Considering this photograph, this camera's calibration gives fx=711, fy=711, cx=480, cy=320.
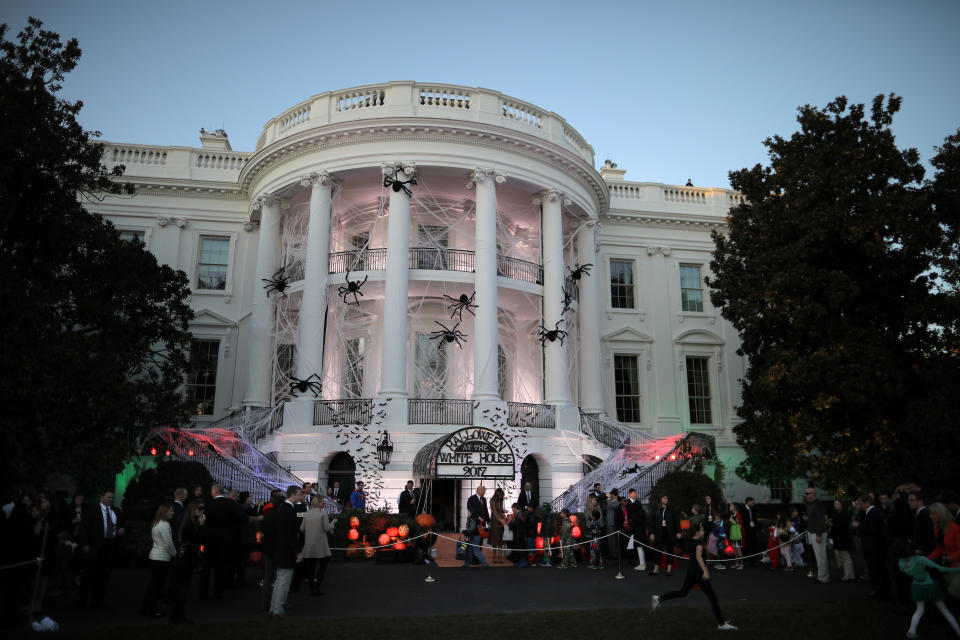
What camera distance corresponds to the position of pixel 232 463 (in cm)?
1661

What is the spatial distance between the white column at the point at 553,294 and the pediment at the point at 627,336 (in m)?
5.14

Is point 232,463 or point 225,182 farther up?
point 225,182

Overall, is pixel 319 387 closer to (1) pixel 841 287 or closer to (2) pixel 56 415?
(2) pixel 56 415

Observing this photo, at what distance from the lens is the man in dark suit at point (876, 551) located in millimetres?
9750

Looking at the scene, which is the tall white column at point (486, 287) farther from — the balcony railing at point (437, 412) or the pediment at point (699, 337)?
the pediment at point (699, 337)

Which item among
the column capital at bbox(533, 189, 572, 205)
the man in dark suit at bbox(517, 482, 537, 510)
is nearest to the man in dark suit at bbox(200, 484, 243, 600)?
the man in dark suit at bbox(517, 482, 537, 510)

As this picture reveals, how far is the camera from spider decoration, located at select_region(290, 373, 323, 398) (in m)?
19.8

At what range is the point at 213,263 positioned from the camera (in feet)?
84.7

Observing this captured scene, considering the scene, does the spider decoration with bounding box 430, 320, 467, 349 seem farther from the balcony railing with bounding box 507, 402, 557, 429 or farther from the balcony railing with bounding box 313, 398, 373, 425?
the balcony railing with bounding box 313, 398, 373, 425

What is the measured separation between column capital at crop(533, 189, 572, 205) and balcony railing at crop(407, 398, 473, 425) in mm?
7464

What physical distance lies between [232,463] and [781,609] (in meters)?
12.2

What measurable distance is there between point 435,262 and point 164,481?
10.8m

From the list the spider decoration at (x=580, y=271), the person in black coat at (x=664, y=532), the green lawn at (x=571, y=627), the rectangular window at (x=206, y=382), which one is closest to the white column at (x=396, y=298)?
the spider decoration at (x=580, y=271)

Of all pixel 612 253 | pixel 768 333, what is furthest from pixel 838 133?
pixel 612 253
